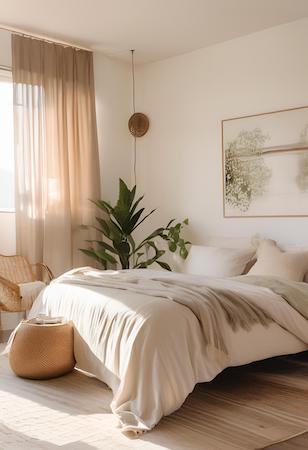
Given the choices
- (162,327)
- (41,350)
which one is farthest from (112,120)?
(162,327)

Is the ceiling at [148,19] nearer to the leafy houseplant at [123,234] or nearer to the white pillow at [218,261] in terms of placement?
the leafy houseplant at [123,234]

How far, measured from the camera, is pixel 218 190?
247 inches

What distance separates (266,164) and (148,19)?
1.68m

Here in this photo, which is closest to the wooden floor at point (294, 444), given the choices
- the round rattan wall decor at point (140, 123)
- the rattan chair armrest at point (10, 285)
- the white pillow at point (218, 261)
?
the white pillow at point (218, 261)

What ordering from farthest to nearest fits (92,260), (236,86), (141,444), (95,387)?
1. (92,260)
2. (236,86)
3. (95,387)
4. (141,444)

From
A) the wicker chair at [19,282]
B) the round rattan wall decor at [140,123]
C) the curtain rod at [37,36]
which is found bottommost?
the wicker chair at [19,282]

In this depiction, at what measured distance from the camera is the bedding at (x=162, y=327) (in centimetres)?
321

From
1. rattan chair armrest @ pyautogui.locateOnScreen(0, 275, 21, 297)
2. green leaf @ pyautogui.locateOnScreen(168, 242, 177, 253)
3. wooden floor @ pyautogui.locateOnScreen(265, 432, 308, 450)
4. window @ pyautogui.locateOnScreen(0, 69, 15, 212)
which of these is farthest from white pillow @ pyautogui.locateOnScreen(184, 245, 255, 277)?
wooden floor @ pyautogui.locateOnScreen(265, 432, 308, 450)

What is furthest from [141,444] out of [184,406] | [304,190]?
[304,190]

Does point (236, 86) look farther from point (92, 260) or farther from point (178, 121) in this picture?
point (92, 260)

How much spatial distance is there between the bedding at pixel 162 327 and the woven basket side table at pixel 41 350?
9 centimetres

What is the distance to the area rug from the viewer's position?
288 centimetres

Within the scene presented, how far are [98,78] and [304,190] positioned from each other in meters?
2.60

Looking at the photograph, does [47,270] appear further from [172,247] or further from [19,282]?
[172,247]
